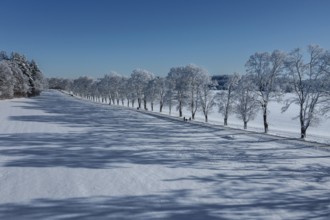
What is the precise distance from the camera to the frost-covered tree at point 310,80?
3781 cm

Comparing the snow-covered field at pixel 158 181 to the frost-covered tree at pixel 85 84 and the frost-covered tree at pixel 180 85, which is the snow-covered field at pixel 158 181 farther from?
the frost-covered tree at pixel 85 84

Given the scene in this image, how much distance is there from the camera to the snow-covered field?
1140 centimetres

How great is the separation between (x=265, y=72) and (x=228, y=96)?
14007 mm

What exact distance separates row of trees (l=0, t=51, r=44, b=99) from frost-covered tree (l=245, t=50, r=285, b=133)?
59273mm

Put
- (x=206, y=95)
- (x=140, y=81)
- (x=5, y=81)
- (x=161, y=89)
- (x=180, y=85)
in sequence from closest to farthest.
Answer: (x=206, y=95)
(x=180, y=85)
(x=5, y=81)
(x=161, y=89)
(x=140, y=81)

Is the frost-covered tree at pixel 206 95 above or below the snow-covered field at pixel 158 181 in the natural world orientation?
→ above

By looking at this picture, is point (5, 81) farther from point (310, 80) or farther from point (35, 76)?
point (310, 80)

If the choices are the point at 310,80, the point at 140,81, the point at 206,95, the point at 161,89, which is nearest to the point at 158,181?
the point at 310,80

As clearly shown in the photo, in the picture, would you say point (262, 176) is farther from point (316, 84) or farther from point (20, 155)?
point (316, 84)

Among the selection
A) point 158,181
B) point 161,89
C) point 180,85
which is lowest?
point 158,181

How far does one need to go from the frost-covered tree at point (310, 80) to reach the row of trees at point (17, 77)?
6553 cm

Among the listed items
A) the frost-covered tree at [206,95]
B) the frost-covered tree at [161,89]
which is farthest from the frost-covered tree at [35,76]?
the frost-covered tree at [206,95]

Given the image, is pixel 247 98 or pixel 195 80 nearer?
pixel 247 98

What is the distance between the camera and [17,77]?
90312mm
